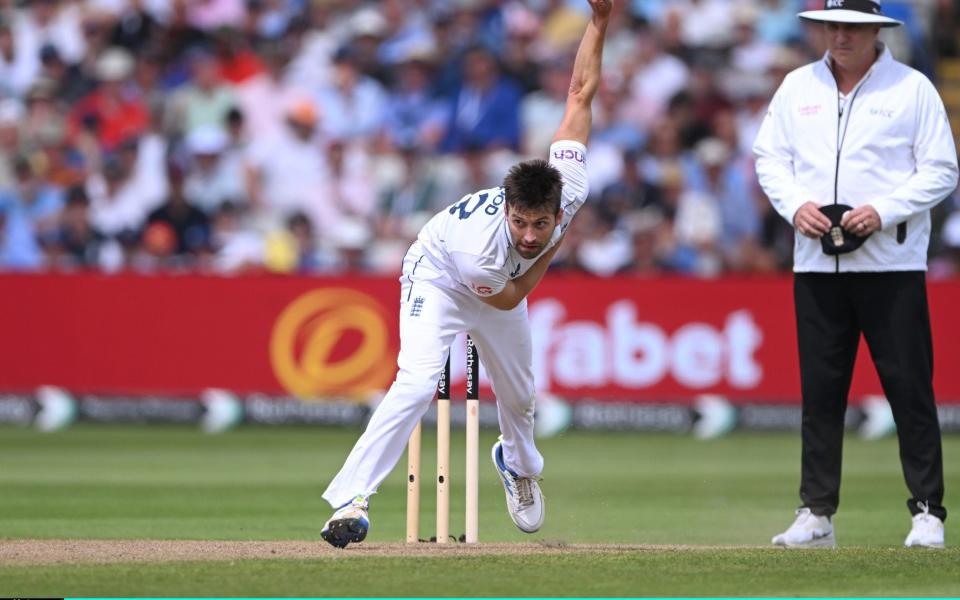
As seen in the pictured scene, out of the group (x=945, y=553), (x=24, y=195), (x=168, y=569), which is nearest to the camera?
(x=168, y=569)

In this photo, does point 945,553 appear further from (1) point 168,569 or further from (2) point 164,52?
(2) point 164,52

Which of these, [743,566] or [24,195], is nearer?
[743,566]

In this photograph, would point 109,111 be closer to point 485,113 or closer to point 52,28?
point 52,28

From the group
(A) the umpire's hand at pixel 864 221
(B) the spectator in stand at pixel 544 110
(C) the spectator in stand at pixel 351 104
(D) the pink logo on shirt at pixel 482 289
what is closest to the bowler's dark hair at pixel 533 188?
(D) the pink logo on shirt at pixel 482 289

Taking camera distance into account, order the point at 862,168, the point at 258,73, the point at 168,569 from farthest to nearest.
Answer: the point at 258,73
the point at 862,168
the point at 168,569

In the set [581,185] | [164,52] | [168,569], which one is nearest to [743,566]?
[581,185]

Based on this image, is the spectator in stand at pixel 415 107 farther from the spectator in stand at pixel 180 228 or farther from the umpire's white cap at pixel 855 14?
the umpire's white cap at pixel 855 14

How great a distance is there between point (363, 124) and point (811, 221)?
10018mm

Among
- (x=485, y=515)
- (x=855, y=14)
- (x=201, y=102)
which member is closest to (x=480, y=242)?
(x=855, y=14)

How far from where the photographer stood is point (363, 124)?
17188 millimetres

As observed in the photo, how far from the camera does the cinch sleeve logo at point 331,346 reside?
1510cm

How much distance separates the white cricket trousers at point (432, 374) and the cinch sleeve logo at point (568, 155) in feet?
2.17

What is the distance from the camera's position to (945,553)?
23.6ft

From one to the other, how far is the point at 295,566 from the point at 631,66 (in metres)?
11.4
